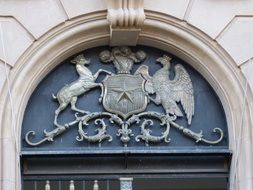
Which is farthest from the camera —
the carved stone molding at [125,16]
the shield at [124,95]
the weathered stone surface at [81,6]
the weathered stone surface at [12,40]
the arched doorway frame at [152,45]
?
the shield at [124,95]

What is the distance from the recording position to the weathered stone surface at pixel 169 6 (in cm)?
1440

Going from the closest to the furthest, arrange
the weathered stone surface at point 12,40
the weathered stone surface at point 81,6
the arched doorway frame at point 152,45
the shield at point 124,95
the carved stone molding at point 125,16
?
the arched doorway frame at point 152,45, the weathered stone surface at point 12,40, the carved stone molding at point 125,16, the weathered stone surface at point 81,6, the shield at point 124,95

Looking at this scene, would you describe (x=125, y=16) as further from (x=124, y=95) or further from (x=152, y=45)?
(x=124, y=95)

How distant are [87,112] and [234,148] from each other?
205 cm

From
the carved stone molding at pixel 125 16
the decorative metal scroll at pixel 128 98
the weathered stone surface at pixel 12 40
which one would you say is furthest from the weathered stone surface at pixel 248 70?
the weathered stone surface at pixel 12 40

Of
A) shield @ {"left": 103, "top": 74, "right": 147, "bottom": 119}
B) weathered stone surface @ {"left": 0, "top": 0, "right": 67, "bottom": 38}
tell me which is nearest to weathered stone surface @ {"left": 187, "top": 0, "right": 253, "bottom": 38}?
shield @ {"left": 103, "top": 74, "right": 147, "bottom": 119}

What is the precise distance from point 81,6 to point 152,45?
1.16m

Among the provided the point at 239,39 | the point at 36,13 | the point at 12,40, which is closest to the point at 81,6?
the point at 36,13

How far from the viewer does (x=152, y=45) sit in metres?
14.7

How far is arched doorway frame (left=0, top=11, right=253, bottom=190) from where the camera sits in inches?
551

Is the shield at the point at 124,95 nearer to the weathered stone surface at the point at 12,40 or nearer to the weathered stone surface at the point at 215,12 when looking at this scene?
the weathered stone surface at the point at 215,12

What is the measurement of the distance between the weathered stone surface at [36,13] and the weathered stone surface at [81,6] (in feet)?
0.29

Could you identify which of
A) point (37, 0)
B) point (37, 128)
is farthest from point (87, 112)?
point (37, 0)

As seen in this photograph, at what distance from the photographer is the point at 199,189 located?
14.5m
